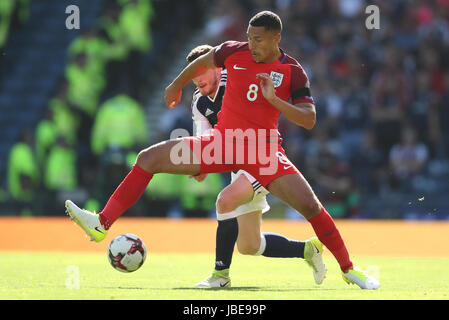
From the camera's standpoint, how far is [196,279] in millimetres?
8039

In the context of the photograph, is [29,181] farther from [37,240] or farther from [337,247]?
[337,247]

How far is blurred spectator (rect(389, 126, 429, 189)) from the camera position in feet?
48.0

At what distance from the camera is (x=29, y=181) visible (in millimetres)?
16297

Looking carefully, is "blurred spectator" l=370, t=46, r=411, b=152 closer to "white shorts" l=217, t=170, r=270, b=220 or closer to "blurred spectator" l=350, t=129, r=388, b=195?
"blurred spectator" l=350, t=129, r=388, b=195

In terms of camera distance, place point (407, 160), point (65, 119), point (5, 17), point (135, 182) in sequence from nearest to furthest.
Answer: point (135, 182) → point (407, 160) → point (65, 119) → point (5, 17)

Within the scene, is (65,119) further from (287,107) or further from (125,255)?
(287,107)

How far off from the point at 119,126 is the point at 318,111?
128 inches

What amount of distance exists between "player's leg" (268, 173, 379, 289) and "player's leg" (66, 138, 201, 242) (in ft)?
2.10

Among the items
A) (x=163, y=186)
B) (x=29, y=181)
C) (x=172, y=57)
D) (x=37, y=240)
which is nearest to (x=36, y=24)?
(x=172, y=57)

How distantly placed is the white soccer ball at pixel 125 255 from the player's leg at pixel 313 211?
117 cm

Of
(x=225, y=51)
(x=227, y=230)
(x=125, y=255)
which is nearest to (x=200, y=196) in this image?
(x=227, y=230)

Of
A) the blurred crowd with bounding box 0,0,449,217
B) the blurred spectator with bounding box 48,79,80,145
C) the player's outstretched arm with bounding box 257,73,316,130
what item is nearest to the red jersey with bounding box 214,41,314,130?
the player's outstretched arm with bounding box 257,73,316,130

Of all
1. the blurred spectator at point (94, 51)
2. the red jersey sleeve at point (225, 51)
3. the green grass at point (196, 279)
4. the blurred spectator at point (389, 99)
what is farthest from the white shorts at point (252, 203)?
the blurred spectator at point (94, 51)

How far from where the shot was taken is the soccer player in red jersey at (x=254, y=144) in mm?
6688
